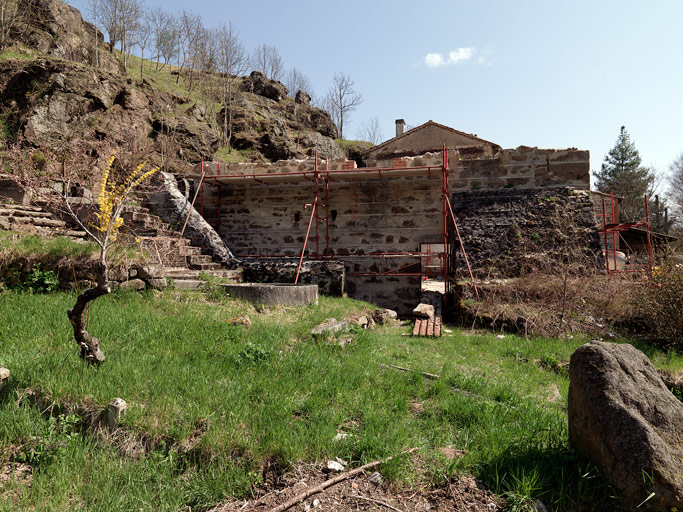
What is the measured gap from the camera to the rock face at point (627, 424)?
2.05 metres

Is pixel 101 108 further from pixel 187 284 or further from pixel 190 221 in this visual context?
pixel 187 284

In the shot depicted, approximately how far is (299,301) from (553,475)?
5.71m

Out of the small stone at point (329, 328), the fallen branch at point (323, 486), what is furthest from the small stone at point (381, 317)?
the fallen branch at point (323, 486)

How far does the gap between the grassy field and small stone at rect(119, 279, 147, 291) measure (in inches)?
49.1

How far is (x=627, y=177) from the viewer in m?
33.4

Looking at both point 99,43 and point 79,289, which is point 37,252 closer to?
point 79,289

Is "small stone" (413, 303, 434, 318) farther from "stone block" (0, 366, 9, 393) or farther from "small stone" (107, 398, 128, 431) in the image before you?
"stone block" (0, 366, 9, 393)

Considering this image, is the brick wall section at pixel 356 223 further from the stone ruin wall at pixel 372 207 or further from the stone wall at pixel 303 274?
the stone wall at pixel 303 274

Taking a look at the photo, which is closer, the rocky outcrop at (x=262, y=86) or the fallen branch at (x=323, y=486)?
the fallen branch at (x=323, y=486)

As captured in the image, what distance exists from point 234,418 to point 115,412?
858 mm

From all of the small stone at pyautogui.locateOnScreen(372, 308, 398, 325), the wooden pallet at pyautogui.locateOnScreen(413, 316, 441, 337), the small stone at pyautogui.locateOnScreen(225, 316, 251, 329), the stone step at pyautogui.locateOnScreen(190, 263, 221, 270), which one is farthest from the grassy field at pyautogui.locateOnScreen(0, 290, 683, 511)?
the stone step at pyautogui.locateOnScreen(190, 263, 221, 270)

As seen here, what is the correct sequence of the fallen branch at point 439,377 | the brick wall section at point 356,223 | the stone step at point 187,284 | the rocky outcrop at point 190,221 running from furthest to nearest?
the brick wall section at point 356,223 < the rocky outcrop at point 190,221 < the stone step at point 187,284 < the fallen branch at point 439,377

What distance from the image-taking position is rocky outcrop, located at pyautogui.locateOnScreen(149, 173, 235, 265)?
10.4m

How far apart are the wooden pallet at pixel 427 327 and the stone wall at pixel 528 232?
77.0 inches
